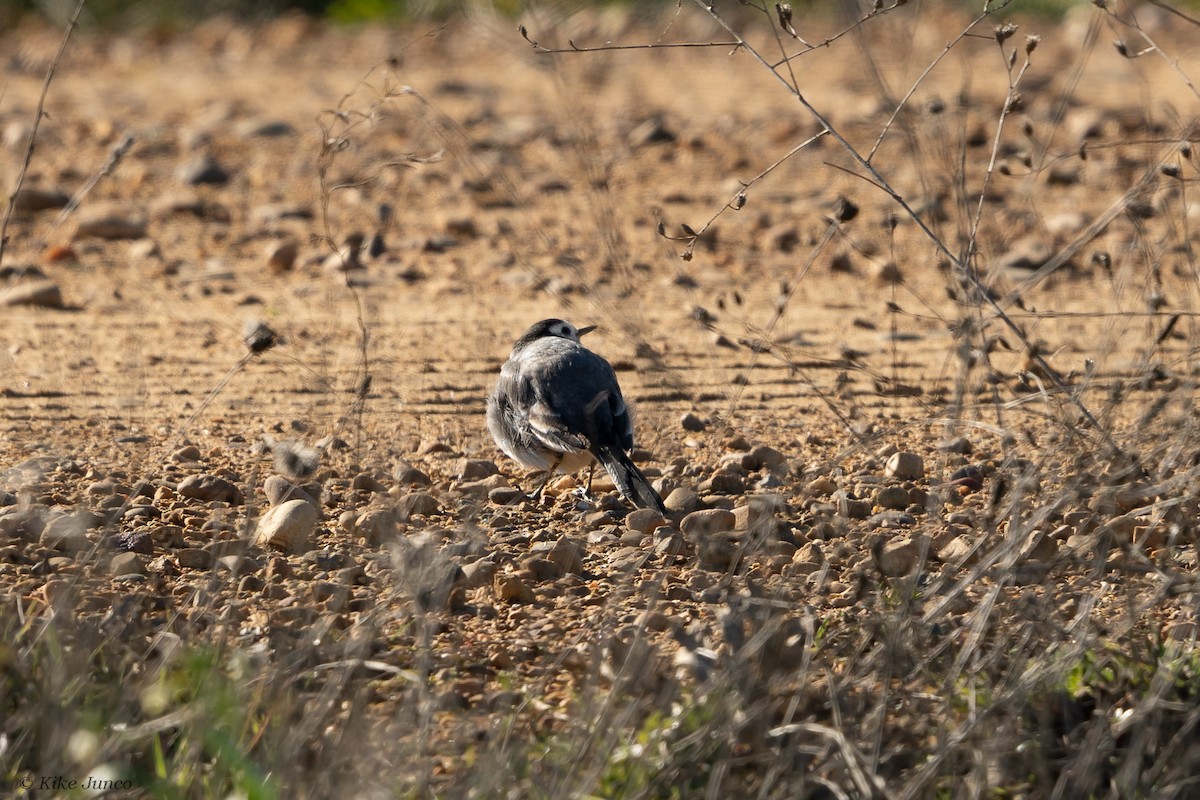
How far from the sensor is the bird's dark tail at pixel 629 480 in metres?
5.21

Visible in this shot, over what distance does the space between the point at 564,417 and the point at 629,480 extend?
486 mm

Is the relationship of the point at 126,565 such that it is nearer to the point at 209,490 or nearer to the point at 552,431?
the point at 209,490

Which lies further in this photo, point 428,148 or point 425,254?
point 428,148

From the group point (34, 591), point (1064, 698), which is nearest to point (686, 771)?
point (1064, 698)

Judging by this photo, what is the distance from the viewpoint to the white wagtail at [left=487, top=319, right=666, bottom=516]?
17.6 ft

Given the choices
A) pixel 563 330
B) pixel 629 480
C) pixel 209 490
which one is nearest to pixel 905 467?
pixel 629 480

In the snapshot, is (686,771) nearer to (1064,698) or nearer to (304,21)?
(1064,698)

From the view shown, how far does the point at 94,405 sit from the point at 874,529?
3240 millimetres

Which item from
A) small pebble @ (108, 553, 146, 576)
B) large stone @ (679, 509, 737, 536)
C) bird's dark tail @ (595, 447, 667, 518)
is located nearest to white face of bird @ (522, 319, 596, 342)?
bird's dark tail @ (595, 447, 667, 518)

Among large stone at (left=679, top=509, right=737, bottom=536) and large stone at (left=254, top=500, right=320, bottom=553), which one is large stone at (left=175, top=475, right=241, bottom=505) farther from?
large stone at (left=679, top=509, right=737, bottom=536)

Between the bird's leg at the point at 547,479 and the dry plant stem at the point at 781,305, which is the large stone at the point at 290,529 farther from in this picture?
the dry plant stem at the point at 781,305

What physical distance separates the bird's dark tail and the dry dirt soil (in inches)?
3.3

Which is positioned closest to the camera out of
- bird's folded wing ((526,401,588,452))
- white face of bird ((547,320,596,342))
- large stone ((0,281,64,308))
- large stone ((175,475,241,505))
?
large stone ((175,475,241,505))

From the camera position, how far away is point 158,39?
15.0 meters
